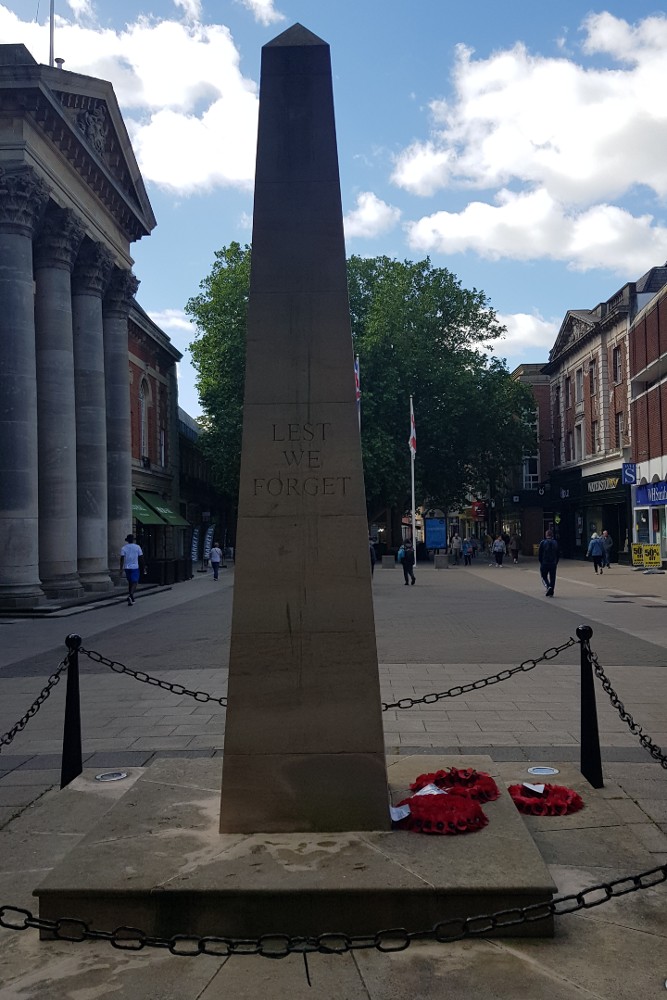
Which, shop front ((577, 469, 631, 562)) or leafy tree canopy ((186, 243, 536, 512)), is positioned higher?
leafy tree canopy ((186, 243, 536, 512))

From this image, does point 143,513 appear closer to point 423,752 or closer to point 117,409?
point 117,409

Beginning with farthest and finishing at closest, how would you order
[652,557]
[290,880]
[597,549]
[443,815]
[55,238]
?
[652,557]
[597,549]
[55,238]
[443,815]
[290,880]

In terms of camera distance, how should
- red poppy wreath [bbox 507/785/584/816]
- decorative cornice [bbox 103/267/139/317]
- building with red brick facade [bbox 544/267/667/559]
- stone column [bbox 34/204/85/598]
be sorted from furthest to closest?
1. building with red brick facade [bbox 544/267/667/559]
2. decorative cornice [bbox 103/267/139/317]
3. stone column [bbox 34/204/85/598]
4. red poppy wreath [bbox 507/785/584/816]

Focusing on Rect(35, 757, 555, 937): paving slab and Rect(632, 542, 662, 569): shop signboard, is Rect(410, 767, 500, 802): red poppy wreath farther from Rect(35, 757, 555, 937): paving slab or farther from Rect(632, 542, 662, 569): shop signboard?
Rect(632, 542, 662, 569): shop signboard

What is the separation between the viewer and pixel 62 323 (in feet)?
76.8

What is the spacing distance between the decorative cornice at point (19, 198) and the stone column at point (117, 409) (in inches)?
321

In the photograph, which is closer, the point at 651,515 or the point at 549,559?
the point at 549,559

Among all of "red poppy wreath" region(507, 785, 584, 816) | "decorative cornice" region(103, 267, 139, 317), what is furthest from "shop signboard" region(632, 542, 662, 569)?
"red poppy wreath" region(507, 785, 584, 816)

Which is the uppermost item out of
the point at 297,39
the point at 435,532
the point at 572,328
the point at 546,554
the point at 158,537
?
the point at 572,328

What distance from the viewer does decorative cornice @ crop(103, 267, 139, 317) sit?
29.6 m

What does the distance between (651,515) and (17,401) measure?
29191mm

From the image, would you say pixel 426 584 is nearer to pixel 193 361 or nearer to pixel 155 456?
pixel 155 456

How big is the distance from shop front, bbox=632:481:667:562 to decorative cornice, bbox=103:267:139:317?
22985mm

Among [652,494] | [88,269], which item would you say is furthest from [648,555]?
[88,269]
